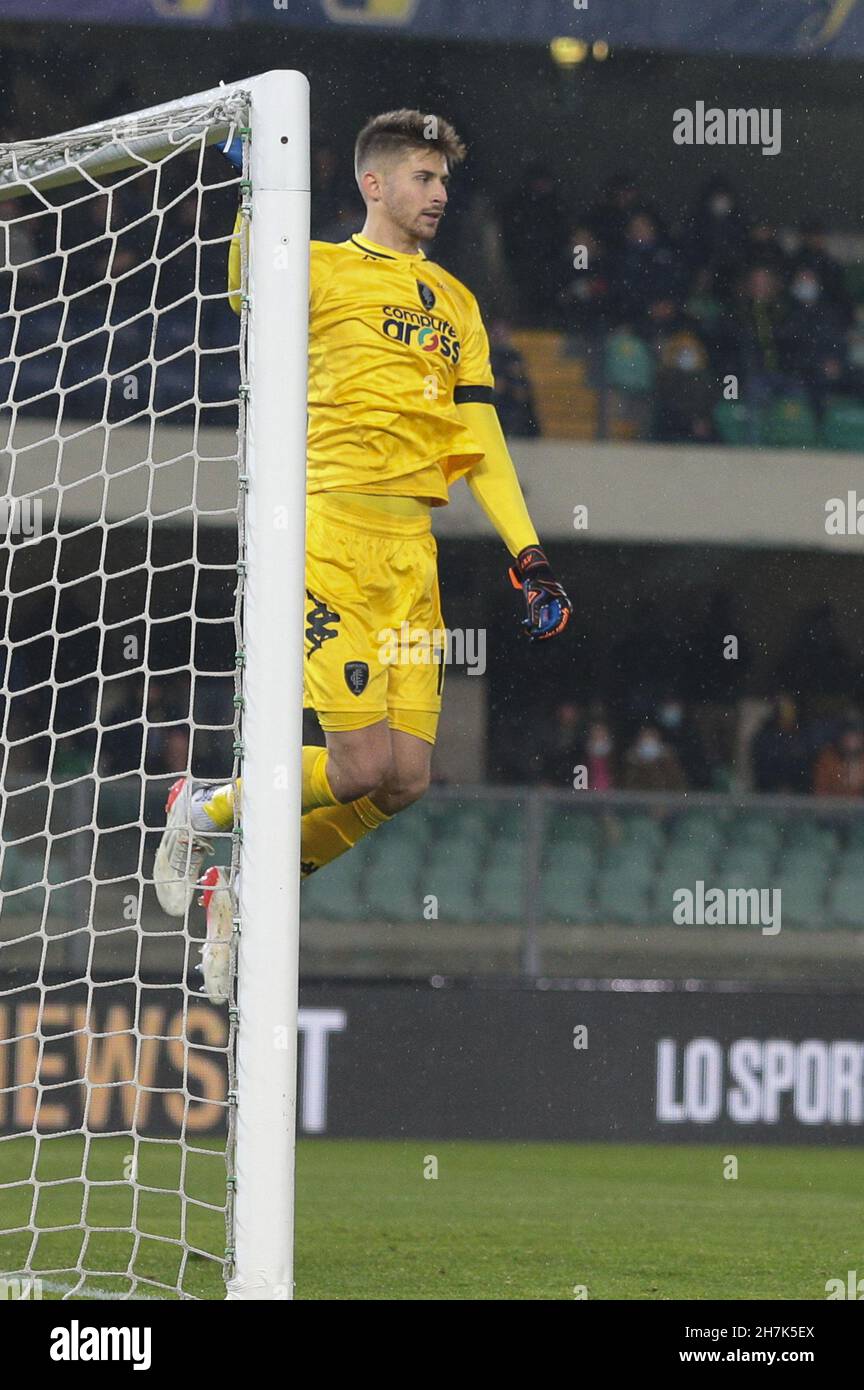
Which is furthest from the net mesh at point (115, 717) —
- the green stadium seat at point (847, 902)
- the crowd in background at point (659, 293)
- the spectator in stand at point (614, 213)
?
the green stadium seat at point (847, 902)

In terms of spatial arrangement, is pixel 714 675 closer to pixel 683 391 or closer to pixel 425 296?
pixel 683 391

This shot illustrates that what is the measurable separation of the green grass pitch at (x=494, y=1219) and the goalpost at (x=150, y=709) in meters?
0.04

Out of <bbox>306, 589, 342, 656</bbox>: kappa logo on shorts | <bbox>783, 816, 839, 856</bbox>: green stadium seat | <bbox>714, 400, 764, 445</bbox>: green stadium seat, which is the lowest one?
<bbox>783, 816, 839, 856</bbox>: green stadium seat

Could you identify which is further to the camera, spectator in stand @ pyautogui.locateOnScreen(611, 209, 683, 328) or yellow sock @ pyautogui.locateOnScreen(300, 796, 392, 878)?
spectator in stand @ pyautogui.locateOnScreen(611, 209, 683, 328)

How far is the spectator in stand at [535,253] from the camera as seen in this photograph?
11.6 meters

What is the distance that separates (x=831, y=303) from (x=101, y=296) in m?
4.17

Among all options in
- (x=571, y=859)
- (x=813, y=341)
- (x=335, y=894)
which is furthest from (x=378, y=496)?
(x=813, y=341)

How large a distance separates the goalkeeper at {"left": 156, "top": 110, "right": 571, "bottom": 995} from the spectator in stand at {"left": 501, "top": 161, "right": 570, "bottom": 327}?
274 inches

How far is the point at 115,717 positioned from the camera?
9883mm

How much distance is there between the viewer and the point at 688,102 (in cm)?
1291

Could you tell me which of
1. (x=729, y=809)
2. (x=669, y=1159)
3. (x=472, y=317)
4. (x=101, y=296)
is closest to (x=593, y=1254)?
(x=472, y=317)

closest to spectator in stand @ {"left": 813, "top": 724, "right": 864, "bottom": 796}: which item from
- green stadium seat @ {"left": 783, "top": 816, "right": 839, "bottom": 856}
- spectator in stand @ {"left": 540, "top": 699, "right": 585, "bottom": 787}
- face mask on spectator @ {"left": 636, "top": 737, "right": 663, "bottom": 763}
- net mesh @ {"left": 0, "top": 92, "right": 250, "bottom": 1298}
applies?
face mask on spectator @ {"left": 636, "top": 737, "right": 663, "bottom": 763}

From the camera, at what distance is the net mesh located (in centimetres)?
417

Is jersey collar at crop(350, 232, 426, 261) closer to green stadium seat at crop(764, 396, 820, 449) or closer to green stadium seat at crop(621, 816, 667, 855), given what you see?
green stadium seat at crop(621, 816, 667, 855)
